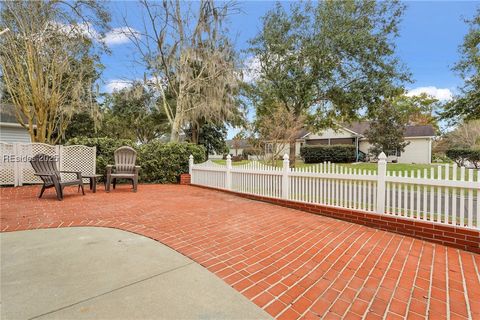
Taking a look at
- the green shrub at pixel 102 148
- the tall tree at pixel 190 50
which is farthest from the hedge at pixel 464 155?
the green shrub at pixel 102 148

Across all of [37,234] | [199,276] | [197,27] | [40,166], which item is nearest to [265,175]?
[199,276]

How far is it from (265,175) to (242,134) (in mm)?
10192

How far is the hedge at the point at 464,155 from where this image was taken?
19.3 m

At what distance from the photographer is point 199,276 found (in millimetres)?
2340

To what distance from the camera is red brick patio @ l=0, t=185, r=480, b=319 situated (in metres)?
2.01

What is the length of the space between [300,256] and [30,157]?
347 inches

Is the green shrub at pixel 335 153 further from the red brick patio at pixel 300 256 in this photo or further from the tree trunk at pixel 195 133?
the red brick patio at pixel 300 256

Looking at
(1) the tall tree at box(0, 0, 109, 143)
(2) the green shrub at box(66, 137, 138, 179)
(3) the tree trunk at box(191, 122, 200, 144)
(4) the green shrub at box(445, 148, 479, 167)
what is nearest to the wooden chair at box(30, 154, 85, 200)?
(2) the green shrub at box(66, 137, 138, 179)

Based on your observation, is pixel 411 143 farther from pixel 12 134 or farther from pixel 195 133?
pixel 12 134

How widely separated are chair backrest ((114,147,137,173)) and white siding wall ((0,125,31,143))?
898 centimetres

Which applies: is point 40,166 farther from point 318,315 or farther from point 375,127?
point 375,127

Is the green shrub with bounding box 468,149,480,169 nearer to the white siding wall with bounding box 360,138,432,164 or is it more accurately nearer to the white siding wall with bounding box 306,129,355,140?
the white siding wall with bounding box 360,138,432,164

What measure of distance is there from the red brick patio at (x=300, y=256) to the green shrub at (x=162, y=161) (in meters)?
3.90

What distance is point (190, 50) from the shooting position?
35.7 ft
